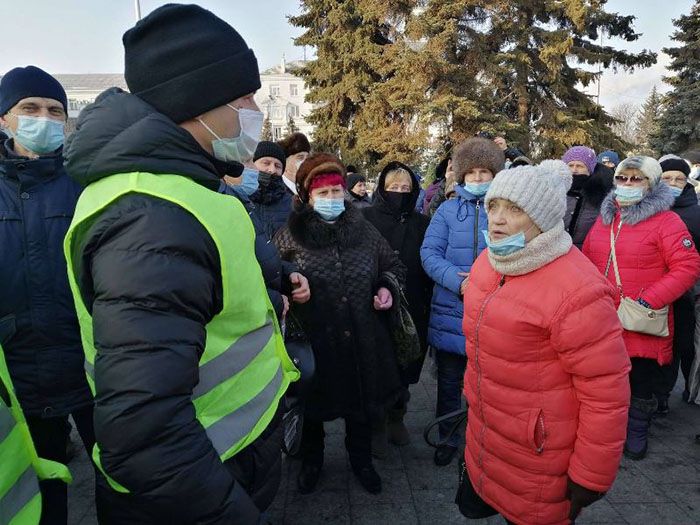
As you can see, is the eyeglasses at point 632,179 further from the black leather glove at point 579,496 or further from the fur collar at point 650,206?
the black leather glove at point 579,496

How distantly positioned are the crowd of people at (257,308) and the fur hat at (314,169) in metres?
0.02

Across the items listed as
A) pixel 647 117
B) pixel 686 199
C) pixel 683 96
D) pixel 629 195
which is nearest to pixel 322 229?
pixel 629 195

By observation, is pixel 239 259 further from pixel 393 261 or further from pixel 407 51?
pixel 407 51

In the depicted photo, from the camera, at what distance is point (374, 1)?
20.6 m

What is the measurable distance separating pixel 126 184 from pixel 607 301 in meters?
1.66

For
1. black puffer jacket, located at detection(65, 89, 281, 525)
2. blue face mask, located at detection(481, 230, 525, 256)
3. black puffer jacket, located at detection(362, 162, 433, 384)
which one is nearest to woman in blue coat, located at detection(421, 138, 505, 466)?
black puffer jacket, located at detection(362, 162, 433, 384)

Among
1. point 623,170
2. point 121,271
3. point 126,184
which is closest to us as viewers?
point 121,271

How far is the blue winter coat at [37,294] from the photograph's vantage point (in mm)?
2207

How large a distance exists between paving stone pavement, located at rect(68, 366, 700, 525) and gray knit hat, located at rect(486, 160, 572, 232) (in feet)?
6.40

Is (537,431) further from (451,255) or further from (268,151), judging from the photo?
(268,151)

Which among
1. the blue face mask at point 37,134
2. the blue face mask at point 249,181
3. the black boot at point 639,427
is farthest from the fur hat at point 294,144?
the black boot at point 639,427

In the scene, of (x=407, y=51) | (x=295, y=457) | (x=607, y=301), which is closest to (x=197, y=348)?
(x=607, y=301)

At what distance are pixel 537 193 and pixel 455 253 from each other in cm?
159

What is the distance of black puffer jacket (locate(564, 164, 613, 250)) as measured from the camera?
4309mm
